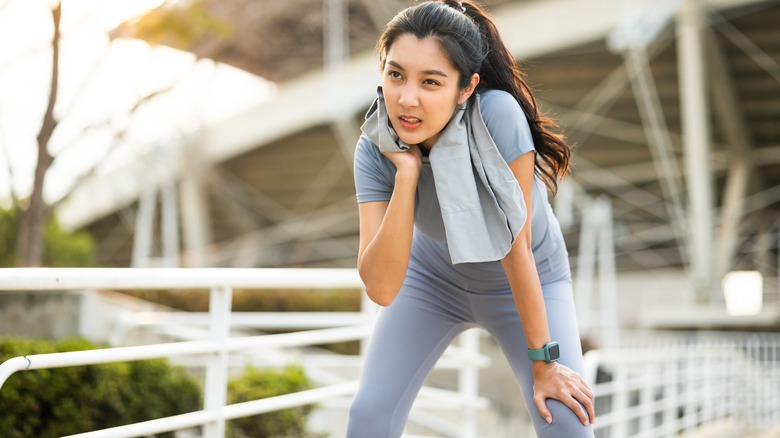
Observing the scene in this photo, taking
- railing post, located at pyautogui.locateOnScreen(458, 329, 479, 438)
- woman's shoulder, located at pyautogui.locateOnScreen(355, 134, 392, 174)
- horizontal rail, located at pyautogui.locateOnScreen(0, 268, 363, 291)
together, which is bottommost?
railing post, located at pyautogui.locateOnScreen(458, 329, 479, 438)

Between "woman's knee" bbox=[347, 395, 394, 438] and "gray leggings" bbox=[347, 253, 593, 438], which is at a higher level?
"gray leggings" bbox=[347, 253, 593, 438]

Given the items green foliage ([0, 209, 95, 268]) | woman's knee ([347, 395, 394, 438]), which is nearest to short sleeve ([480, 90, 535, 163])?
woman's knee ([347, 395, 394, 438])

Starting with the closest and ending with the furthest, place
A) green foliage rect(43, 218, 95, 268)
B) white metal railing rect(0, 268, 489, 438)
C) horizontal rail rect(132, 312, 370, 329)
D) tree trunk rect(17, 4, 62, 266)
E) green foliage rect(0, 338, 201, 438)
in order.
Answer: white metal railing rect(0, 268, 489, 438)
green foliage rect(0, 338, 201, 438)
horizontal rail rect(132, 312, 370, 329)
tree trunk rect(17, 4, 62, 266)
green foliage rect(43, 218, 95, 268)

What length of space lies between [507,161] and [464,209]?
178 millimetres

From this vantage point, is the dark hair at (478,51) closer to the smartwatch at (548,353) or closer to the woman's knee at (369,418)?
the smartwatch at (548,353)

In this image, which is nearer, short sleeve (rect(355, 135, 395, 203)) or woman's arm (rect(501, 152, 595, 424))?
woman's arm (rect(501, 152, 595, 424))

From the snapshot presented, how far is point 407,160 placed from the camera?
2410mm

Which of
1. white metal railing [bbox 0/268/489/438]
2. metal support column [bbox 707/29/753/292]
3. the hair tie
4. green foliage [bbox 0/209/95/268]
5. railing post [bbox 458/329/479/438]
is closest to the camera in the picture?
white metal railing [bbox 0/268/489/438]

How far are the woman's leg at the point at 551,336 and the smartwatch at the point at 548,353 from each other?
67mm

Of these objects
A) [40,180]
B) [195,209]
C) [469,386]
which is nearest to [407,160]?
[469,386]

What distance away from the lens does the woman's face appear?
2.36 m

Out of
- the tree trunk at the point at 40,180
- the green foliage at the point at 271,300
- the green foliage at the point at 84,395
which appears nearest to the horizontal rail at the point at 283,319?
the green foliage at the point at 84,395

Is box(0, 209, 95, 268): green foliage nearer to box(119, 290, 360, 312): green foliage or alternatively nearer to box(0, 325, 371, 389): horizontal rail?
box(119, 290, 360, 312): green foliage

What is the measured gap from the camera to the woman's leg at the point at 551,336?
8.01 feet
